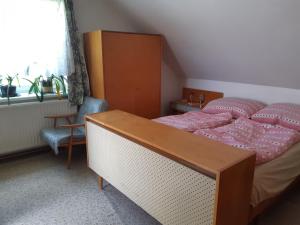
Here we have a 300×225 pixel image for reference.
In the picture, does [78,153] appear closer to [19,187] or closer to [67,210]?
[19,187]

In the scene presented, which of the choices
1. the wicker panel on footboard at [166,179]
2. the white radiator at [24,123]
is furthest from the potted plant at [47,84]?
the wicker panel on footboard at [166,179]

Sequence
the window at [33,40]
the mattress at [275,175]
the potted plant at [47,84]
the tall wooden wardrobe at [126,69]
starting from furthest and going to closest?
the potted plant at [47,84], the tall wooden wardrobe at [126,69], the window at [33,40], the mattress at [275,175]

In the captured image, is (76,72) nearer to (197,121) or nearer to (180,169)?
(197,121)

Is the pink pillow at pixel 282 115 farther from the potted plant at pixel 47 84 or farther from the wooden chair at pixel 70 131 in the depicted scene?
the potted plant at pixel 47 84

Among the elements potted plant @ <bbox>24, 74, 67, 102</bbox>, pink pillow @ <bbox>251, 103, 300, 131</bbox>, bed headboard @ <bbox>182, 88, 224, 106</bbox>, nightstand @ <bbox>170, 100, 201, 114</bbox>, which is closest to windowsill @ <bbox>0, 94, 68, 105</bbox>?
potted plant @ <bbox>24, 74, 67, 102</bbox>

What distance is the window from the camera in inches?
→ 113

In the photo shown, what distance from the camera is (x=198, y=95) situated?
4.07 m

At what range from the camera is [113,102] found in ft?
10.7

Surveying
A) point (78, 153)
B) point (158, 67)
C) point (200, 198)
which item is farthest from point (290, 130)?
point (78, 153)

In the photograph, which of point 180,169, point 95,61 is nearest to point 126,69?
point 95,61

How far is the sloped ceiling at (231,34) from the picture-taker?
91.3 inches

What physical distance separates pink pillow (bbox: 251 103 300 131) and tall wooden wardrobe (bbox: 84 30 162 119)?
153 centimetres

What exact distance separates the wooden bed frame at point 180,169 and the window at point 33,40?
1.44m

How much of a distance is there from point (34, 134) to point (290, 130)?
3.02m
